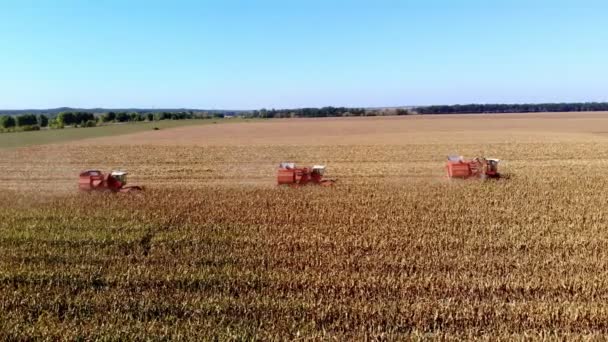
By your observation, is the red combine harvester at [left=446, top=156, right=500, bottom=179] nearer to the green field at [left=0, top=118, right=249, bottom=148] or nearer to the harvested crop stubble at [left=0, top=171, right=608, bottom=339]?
the harvested crop stubble at [left=0, top=171, right=608, bottom=339]

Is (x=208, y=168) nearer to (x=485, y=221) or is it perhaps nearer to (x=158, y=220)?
(x=158, y=220)

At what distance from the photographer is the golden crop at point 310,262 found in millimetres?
5488

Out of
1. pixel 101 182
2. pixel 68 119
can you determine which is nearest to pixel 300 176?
pixel 101 182

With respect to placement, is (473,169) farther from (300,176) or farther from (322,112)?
(322,112)

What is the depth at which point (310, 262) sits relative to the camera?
757 centimetres

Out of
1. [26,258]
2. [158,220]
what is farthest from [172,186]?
[26,258]

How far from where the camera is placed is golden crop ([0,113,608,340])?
5.49 metres

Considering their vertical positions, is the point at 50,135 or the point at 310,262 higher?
the point at 50,135

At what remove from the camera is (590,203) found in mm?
12070

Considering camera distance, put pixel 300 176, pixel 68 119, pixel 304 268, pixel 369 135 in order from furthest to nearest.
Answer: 1. pixel 68 119
2. pixel 369 135
3. pixel 300 176
4. pixel 304 268

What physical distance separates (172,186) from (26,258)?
8.65m

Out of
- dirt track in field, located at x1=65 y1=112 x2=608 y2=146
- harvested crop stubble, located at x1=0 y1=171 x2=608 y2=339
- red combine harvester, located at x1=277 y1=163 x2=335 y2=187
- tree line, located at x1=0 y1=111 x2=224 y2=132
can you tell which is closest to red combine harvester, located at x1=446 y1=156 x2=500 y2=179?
harvested crop stubble, located at x1=0 y1=171 x2=608 y2=339

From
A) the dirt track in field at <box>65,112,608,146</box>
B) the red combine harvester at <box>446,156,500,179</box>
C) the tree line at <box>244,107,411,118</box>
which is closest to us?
the red combine harvester at <box>446,156,500,179</box>

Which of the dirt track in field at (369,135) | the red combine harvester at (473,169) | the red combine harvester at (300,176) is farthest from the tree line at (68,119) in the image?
the red combine harvester at (473,169)
